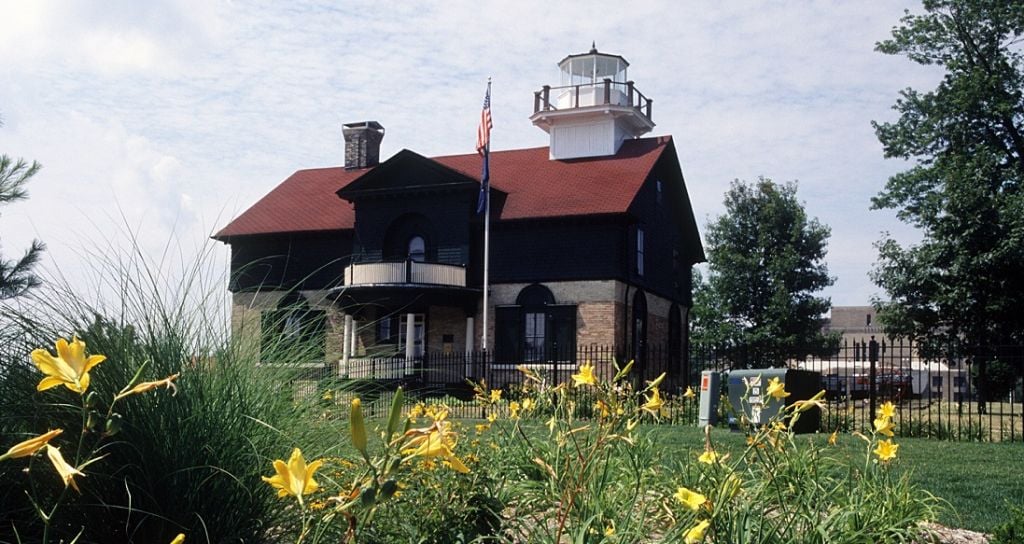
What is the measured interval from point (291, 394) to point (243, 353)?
336mm

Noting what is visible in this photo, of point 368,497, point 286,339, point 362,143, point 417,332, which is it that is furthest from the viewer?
point 362,143

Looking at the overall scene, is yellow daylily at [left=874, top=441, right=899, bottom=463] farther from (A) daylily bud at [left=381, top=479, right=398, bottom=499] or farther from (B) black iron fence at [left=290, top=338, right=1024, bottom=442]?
(A) daylily bud at [left=381, top=479, right=398, bottom=499]

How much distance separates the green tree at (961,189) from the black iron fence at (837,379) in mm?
1039

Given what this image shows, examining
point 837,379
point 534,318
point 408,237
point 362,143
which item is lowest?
point 837,379

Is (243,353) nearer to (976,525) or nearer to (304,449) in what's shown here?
(304,449)

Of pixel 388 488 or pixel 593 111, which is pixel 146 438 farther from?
pixel 593 111

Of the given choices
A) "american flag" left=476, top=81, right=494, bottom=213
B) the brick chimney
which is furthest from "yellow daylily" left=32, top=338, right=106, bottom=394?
the brick chimney

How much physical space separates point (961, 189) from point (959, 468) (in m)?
19.7

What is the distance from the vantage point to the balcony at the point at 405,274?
30969 mm

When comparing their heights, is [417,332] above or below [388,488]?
above

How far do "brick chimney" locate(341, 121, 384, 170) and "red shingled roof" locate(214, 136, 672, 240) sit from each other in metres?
0.44

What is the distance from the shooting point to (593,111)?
110ft

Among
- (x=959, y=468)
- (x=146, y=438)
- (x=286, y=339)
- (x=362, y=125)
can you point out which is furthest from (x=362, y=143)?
(x=146, y=438)

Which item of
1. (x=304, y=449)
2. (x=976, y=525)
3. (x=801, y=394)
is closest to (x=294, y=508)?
(x=304, y=449)
